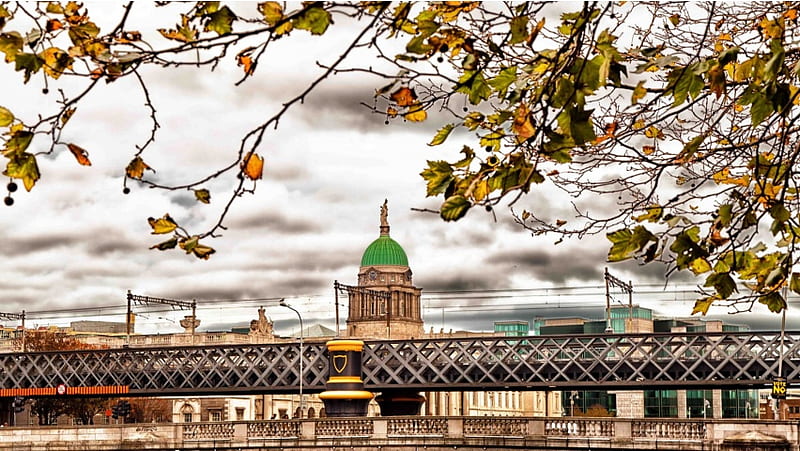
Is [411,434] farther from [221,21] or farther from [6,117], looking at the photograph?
[6,117]

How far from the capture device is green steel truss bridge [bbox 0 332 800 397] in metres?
51.3

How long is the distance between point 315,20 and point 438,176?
138 cm

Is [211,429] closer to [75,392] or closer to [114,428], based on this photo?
[114,428]

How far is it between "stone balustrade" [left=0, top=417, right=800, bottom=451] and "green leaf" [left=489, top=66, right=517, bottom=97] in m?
33.9

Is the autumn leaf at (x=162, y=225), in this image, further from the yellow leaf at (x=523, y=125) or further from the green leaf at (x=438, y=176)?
the yellow leaf at (x=523, y=125)

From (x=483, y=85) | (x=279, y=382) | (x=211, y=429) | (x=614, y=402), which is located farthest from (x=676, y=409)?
(x=483, y=85)

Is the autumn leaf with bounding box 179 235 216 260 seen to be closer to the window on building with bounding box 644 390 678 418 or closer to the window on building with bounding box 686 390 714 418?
the window on building with bounding box 644 390 678 418

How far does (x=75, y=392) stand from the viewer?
198 feet

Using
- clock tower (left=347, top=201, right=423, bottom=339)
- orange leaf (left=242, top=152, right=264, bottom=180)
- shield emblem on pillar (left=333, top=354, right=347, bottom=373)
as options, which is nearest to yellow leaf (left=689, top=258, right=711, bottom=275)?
orange leaf (left=242, top=152, right=264, bottom=180)

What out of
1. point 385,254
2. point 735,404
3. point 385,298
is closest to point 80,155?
point 735,404

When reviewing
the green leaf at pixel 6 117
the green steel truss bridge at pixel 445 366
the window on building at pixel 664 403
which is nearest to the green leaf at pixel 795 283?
the green leaf at pixel 6 117

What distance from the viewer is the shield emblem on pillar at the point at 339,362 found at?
53.2 metres

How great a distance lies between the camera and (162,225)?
7441 mm

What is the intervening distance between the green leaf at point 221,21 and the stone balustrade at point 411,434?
3546 cm
